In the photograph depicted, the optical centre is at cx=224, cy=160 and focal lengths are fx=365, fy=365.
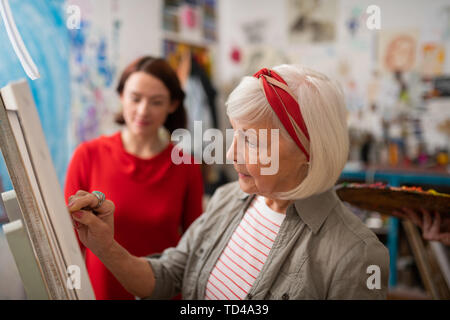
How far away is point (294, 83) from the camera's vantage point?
78cm

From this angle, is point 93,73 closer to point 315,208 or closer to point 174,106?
point 174,106

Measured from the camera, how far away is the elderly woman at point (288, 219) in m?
0.77

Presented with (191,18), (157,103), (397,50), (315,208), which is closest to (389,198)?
(315,208)

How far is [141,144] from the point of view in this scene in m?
1.35

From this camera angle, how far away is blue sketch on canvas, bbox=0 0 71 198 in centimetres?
155

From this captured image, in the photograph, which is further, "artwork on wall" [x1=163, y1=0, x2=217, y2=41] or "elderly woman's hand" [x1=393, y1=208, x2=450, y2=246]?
"artwork on wall" [x1=163, y1=0, x2=217, y2=41]

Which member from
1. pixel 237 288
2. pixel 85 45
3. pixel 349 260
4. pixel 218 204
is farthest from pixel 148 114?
pixel 85 45

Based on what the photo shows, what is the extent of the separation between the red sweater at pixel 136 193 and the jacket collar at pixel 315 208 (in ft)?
1.49

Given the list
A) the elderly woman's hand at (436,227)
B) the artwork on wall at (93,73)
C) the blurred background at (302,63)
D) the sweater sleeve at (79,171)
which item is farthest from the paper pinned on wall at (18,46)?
the artwork on wall at (93,73)

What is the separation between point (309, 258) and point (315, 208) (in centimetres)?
12

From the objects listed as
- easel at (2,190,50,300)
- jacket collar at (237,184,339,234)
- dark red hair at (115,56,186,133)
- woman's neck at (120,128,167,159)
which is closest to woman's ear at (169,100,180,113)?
dark red hair at (115,56,186,133)

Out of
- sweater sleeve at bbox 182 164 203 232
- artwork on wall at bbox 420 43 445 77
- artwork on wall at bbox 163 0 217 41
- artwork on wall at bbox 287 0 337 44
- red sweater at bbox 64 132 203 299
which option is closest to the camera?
red sweater at bbox 64 132 203 299

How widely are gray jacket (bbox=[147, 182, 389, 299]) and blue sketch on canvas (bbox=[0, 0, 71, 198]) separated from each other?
A: 0.77 m

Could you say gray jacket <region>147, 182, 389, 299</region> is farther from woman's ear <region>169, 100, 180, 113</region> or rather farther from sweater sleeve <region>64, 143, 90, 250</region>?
woman's ear <region>169, 100, 180, 113</region>
